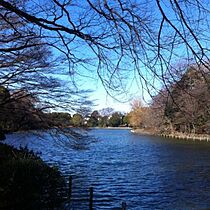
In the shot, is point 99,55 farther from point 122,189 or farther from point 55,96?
point 122,189

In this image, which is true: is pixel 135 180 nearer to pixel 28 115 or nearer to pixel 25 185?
pixel 28 115

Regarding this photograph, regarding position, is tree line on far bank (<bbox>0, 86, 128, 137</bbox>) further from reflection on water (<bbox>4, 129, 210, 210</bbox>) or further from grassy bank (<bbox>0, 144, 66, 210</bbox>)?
grassy bank (<bbox>0, 144, 66, 210</bbox>)

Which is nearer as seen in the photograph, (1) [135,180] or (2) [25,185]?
(2) [25,185]

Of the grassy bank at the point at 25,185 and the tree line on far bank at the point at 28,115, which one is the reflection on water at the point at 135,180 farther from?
the grassy bank at the point at 25,185

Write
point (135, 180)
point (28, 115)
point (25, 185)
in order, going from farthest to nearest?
point (135, 180) < point (28, 115) < point (25, 185)

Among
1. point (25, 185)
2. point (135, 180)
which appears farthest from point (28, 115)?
point (135, 180)

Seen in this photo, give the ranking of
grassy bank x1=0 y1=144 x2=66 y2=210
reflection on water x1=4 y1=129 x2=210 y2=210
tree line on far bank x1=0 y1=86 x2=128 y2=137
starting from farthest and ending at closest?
reflection on water x1=4 y1=129 x2=210 y2=210 → tree line on far bank x1=0 y1=86 x2=128 y2=137 → grassy bank x1=0 y1=144 x2=66 y2=210

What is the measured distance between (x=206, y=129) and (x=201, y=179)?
4384 cm

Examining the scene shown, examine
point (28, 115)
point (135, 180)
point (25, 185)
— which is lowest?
point (135, 180)

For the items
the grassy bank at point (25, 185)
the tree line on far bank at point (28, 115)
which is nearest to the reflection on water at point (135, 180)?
the tree line on far bank at point (28, 115)

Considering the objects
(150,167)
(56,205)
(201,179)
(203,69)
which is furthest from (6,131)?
(150,167)

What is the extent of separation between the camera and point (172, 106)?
4395 millimetres

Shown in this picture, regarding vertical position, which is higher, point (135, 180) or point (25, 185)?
point (25, 185)

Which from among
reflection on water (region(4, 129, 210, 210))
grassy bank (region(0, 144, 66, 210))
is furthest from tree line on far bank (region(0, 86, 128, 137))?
grassy bank (region(0, 144, 66, 210))
